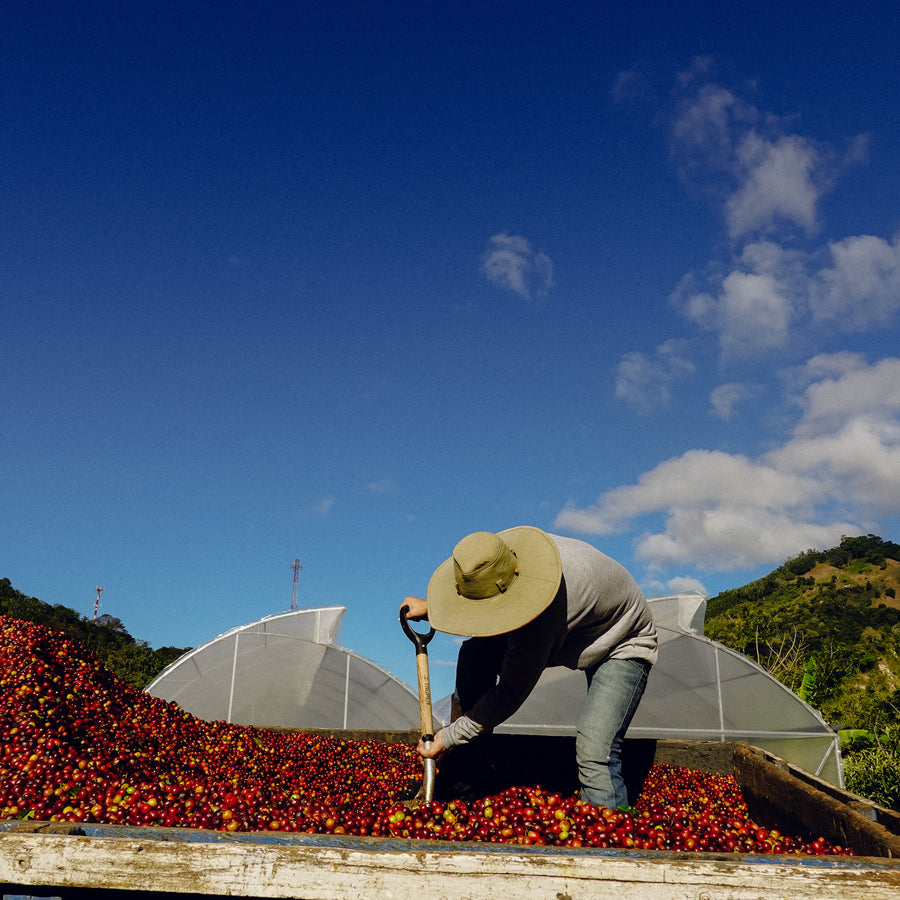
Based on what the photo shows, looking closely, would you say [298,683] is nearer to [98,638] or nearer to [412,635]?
[412,635]

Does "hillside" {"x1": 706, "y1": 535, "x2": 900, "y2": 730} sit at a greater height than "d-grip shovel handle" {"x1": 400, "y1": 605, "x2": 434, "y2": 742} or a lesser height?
greater

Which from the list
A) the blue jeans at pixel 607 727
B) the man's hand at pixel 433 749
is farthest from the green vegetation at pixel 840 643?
the man's hand at pixel 433 749

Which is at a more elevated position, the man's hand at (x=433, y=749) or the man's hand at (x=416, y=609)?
the man's hand at (x=416, y=609)

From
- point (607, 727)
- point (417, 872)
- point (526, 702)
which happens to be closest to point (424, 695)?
point (607, 727)

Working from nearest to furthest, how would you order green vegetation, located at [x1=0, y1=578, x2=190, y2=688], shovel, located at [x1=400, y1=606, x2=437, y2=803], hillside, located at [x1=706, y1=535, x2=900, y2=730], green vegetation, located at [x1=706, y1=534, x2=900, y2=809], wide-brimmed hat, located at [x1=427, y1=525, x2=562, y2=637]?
wide-brimmed hat, located at [x1=427, y1=525, x2=562, y2=637] < shovel, located at [x1=400, y1=606, x2=437, y2=803] < green vegetation, located at [x1=0, y1=578, x2=190, y2=688] < green vegetation, located at [x1=706, y1=534, x2=900, y2=809] < hillside, located at [x1=706, y1=535, x2=900, y2=730]

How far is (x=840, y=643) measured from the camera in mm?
46406

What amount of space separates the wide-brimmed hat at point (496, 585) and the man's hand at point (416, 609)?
65 cm

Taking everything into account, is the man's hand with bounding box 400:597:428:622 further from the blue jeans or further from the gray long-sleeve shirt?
the blue jeans

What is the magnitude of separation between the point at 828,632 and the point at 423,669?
2157 inches

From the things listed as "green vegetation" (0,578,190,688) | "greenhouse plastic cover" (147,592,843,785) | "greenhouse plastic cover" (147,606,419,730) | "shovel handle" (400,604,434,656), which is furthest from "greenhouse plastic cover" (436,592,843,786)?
"green vegetation" (0,578,190,688)

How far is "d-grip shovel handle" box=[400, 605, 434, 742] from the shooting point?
12.7 ft

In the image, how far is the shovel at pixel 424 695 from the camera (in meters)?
3.58

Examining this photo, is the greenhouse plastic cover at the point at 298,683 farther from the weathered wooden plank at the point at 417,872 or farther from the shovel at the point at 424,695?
the weathered wooden plank at the point at 417,872

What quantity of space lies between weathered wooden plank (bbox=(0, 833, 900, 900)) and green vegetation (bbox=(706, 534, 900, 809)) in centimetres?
1131
